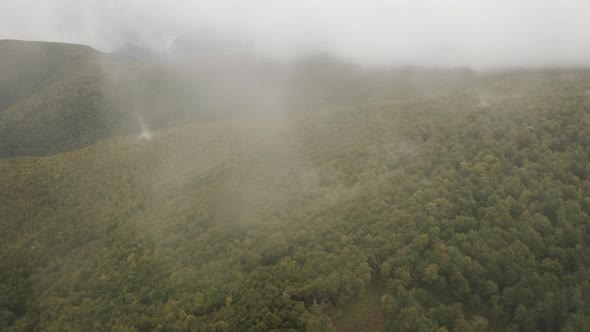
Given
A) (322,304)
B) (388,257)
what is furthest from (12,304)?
(388,257)

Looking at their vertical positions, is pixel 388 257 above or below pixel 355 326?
above

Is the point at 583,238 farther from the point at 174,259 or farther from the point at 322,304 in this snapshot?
the point at 174,259

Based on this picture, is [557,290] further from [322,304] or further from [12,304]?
[12,304]

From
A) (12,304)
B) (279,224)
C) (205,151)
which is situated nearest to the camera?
(12,304)

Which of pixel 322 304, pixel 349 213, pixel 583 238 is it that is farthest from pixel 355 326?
pixel 583 238

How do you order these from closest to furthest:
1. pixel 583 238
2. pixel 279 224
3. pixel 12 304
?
pixel 583 238, pixel 12 304, pixel 279 224

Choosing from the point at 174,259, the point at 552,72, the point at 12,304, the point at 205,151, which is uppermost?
the point at 552,72

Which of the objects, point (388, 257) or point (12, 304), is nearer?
point (388, 257)
